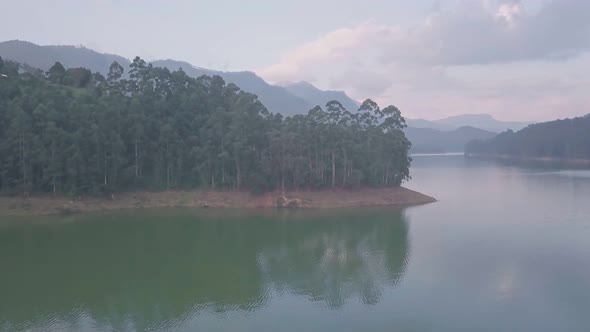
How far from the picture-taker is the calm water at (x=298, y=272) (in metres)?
16.2

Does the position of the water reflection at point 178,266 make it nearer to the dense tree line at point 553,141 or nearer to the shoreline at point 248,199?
the shoreline at point 248,199

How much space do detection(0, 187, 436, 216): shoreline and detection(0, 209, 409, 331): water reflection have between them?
15.0ft

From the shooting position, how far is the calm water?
1622 centimetres

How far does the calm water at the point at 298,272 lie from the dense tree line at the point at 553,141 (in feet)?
266

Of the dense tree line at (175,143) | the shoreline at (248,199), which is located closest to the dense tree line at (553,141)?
the dense tree line at (175,143)

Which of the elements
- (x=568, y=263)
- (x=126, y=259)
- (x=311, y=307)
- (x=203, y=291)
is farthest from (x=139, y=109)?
(x=568, y=263)

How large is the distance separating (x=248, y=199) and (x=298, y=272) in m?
21.6

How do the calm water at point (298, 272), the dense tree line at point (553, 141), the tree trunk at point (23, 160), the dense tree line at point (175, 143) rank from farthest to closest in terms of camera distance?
the dense tree line at point (553, 141)
the dense tree line at point (175, 143)
the tree trunk at point (23, 160)
the calm water at point (298, 272)

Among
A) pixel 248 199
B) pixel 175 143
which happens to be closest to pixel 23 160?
pixel 175 143

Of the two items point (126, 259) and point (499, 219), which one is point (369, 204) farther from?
point (126, 259)

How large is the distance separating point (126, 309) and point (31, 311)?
11.2 feet

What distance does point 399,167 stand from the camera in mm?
47250

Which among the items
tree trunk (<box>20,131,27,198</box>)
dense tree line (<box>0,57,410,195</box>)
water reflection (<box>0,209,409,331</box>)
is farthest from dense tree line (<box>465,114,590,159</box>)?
tree trunk (<box>20,131,27,198</box>)

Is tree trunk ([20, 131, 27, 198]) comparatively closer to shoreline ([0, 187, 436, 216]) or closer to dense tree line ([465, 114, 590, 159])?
shoreline ([0, 187, 436, 216])
